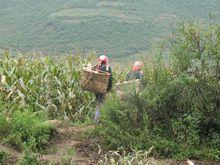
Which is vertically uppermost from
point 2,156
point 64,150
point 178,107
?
point 178,107

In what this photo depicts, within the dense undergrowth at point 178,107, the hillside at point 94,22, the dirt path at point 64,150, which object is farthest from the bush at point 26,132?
the hillside at point 94,22

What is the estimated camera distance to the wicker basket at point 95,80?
797 cm

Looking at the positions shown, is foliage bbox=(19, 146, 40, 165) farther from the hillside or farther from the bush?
the hillside

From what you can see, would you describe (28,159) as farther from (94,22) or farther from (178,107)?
(94,22)

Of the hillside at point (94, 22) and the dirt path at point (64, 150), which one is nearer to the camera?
the dirt path at point (64, 150)

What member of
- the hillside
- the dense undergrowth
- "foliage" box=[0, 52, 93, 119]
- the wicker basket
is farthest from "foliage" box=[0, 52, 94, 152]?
the hillside

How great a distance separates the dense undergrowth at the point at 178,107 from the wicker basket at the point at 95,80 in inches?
38.5

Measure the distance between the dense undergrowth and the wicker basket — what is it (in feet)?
3.21

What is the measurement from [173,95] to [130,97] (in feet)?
2.18

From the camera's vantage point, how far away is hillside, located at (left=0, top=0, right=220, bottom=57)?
65938mm

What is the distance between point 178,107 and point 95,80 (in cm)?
179

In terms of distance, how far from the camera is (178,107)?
263 inches

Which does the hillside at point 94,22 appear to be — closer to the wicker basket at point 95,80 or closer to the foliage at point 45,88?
the foliage at point 45,88

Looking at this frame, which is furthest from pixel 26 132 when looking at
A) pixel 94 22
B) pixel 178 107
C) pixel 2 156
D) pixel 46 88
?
pixel 94 22
